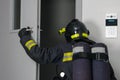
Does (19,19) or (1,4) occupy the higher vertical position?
(1,4)

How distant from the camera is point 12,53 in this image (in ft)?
7.66

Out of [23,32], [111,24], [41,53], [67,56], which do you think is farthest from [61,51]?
[111,24]

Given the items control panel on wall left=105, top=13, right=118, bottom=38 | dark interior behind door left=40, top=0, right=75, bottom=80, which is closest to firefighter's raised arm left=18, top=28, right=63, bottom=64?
control panel on wall left=105, top=13, right=118, bottom=38

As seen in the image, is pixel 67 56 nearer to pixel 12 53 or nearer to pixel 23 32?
pixel 23 32

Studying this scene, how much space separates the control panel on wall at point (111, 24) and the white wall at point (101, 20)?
0.03 m

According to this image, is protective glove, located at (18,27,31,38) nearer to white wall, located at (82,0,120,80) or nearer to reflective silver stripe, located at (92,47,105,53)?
white wall, located at (82,0,120,80)

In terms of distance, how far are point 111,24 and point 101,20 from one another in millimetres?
104

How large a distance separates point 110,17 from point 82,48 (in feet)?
2.08

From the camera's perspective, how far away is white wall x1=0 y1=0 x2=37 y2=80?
2162 millimetres

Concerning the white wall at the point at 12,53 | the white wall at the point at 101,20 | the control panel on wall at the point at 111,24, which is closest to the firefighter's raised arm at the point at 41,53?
the white wall at the point at 12,53

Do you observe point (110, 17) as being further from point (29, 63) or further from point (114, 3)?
point (29, 63)

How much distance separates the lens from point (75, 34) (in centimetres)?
189

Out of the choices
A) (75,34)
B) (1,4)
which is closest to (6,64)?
(1,4)

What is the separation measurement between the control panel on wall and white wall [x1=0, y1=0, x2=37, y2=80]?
720 mm
